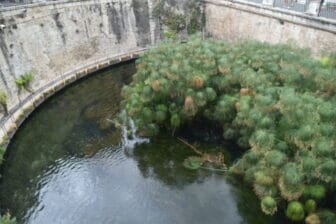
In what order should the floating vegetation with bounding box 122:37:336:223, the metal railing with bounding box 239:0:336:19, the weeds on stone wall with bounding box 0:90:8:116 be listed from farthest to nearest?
the weeds on stone wall with bounding box 0:90:8:116
the metal railing with bounding box 239:0:336:19
the floating vegetation with bounding box 122:37:336:223

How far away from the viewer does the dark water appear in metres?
13.7

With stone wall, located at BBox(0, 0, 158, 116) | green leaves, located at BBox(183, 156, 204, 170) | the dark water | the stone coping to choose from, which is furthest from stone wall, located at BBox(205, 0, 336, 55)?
the dark water

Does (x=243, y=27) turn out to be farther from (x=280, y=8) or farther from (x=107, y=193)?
(x=107, y=193)

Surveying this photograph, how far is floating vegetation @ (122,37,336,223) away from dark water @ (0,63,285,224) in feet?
3.37

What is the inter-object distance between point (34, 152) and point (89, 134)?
2.97 meters

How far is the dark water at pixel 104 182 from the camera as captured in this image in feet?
44.8

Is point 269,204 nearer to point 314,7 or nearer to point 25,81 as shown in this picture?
point 314,7

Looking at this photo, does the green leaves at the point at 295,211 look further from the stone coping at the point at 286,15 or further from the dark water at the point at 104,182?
the stone coping at the point at 286,15

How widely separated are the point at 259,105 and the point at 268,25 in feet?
29.9

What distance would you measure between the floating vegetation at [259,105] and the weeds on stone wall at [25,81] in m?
6.78

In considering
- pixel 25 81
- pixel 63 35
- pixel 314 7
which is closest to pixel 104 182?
pixel 25 81

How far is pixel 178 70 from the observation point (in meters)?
15.7

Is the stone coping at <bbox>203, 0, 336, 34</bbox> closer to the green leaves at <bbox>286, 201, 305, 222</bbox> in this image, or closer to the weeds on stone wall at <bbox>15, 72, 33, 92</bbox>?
the green leaves at <bbox>286, 201, 305, 222</bbox>

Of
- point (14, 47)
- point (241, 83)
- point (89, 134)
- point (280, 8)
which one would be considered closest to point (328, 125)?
point (241, 83)
